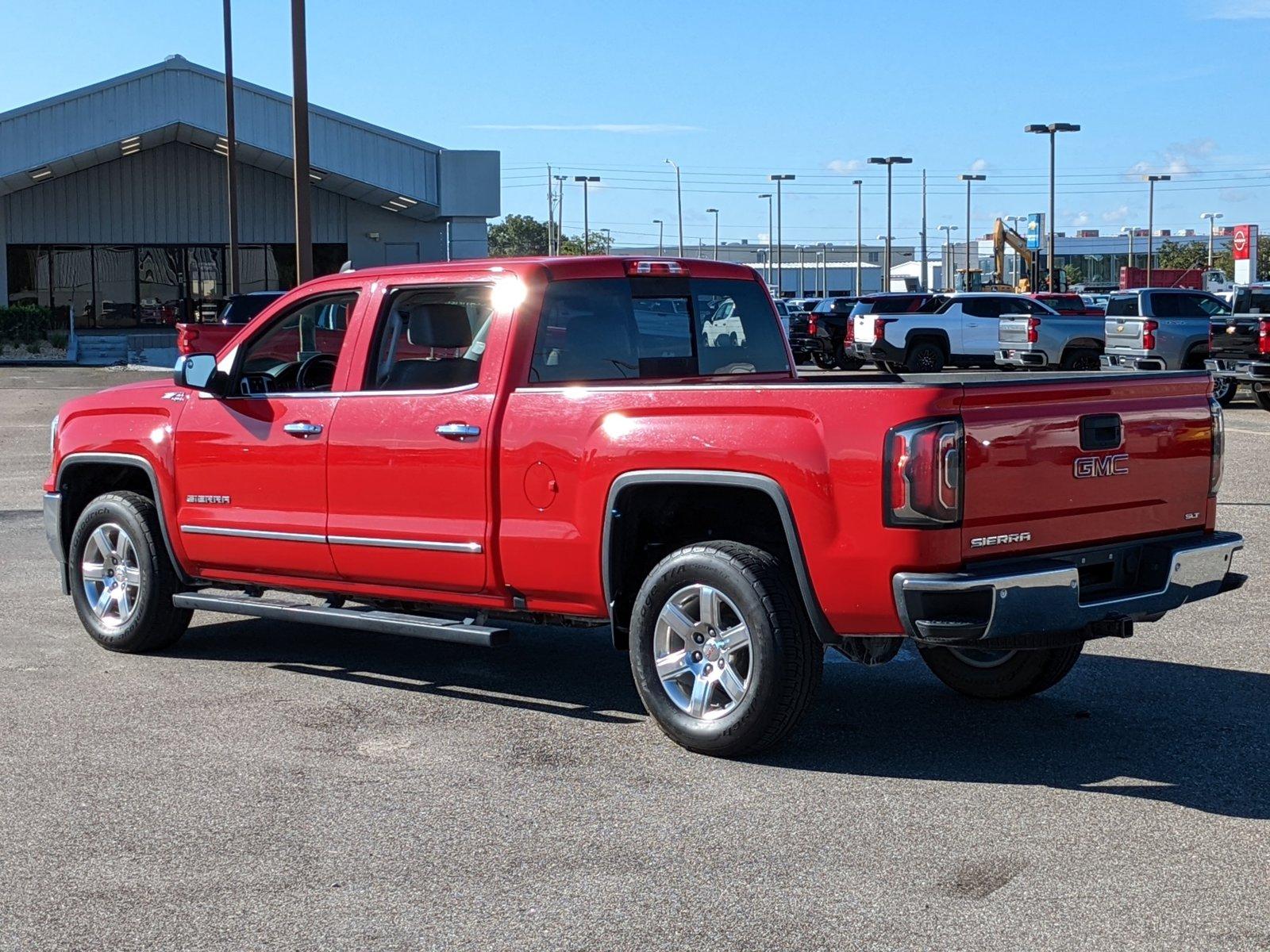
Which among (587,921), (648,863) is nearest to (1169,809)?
(648,863)

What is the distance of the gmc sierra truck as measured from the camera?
23406 millimetres

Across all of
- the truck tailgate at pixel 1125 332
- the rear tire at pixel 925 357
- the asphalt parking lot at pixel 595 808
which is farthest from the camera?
the rear tire at pixel 925 357

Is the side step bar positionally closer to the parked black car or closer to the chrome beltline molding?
the chrome beltline molding

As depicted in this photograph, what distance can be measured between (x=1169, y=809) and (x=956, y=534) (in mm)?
1184

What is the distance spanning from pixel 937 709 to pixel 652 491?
1705 millimetres

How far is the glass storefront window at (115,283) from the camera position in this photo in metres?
52.1

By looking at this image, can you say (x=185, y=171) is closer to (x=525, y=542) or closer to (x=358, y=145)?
(x=358, y=145)

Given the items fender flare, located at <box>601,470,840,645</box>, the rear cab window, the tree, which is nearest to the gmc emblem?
fender flare, located at <box>601,470,840,645</box>

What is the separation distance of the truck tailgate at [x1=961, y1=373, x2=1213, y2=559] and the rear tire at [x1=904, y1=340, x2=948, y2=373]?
2898cm

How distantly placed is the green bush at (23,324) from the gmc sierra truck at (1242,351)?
3307cm

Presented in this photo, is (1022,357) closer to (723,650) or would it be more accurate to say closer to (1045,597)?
(723,650)

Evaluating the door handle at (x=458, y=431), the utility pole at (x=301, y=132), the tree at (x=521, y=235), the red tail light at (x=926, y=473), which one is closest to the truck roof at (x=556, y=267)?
the door handle at (x=458, y=431)

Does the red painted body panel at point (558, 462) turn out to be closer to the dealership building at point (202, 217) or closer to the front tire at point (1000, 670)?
the front tire at point (1000, 670)

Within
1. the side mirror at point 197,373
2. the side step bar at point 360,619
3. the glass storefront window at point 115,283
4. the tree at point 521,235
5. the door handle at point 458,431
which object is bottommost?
the side step bar at point 360,619
